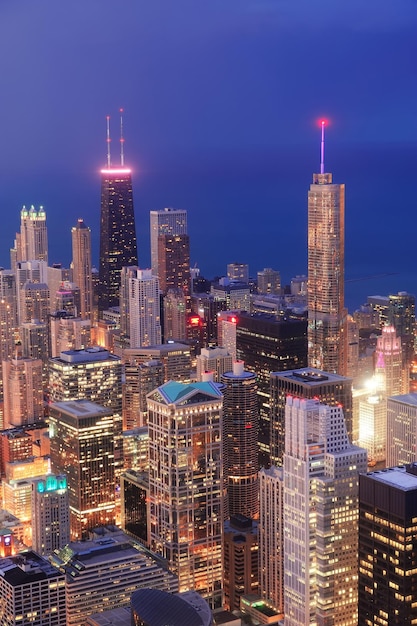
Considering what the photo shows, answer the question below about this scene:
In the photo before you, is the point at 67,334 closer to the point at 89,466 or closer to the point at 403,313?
the point at 403,313

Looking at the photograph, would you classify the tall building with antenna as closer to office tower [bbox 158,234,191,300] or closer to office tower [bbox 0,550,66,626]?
office tower [bbox 158,234,191,300]

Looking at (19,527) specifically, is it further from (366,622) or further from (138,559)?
(366,622)

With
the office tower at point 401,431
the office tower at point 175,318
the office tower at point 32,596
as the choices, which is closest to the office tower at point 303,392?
the office tower at point 401,431

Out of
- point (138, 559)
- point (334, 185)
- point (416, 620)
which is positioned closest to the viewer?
point (416, 620)

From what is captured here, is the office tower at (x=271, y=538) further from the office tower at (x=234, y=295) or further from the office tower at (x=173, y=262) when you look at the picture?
the office tower at (x=173, y=262)

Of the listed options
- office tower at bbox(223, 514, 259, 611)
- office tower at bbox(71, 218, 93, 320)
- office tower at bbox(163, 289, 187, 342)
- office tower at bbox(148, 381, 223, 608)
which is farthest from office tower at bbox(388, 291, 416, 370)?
office tower at bbox(148, 381, 223, 608)

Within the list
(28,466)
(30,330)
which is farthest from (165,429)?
(30,330)

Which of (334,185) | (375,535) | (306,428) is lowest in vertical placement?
(375,535)
